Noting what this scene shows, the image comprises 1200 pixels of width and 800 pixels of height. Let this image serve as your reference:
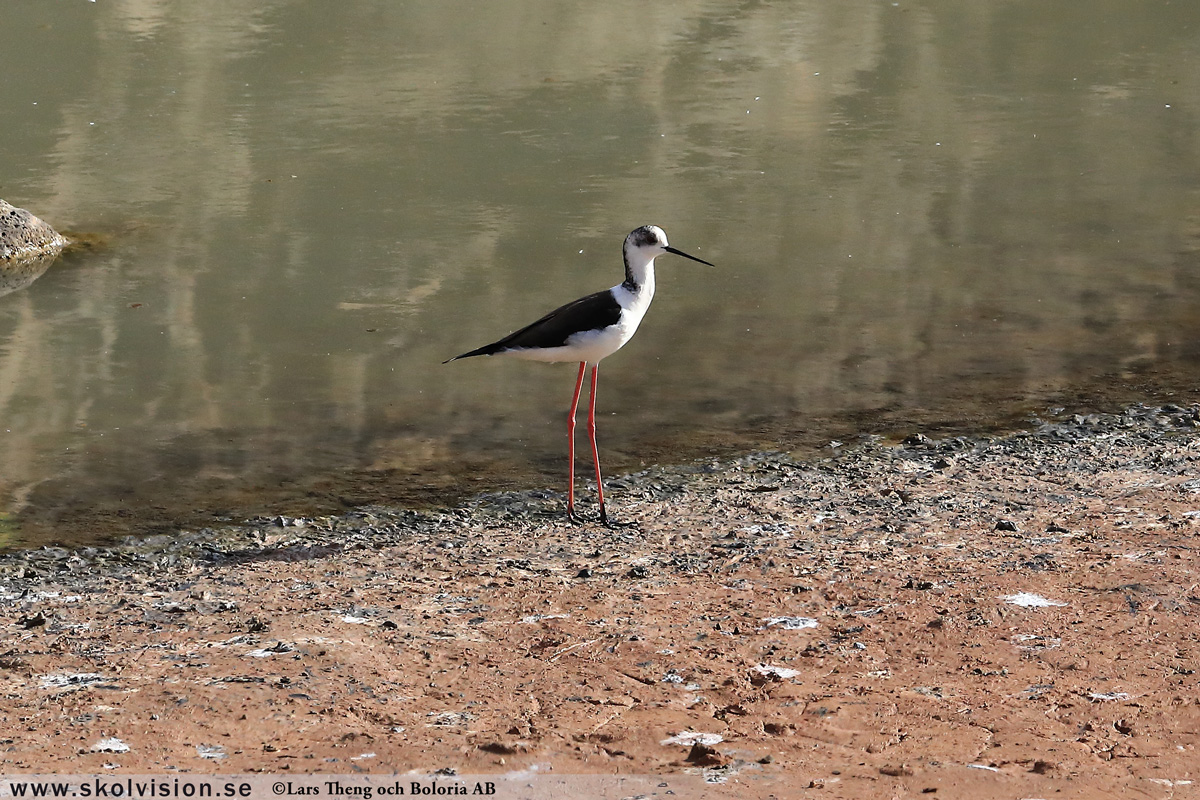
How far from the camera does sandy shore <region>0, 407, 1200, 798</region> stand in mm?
4457

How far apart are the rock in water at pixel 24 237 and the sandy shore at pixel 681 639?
17.1 ft

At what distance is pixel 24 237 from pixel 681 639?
763 centimetres

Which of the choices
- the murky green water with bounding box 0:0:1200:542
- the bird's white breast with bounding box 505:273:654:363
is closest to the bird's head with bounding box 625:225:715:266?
the bird's white breast with bounding box 505:273:654:363

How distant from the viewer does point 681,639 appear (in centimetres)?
528

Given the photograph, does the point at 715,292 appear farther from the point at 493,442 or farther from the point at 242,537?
the point at 242,537

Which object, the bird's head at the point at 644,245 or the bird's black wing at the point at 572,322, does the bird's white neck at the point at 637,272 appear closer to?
the bird's head at the point at 644,245

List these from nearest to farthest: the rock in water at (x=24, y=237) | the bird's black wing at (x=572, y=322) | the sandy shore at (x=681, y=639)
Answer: the sandy shore at (x=681, y=639)
the bird's black wing at (x=572, y=322)
the rock in water at (x=24, y=237)

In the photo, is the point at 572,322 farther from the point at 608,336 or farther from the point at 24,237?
the point at 24,237

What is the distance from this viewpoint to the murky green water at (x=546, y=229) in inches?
313

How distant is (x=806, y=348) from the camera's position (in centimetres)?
911

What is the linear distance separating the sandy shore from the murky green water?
84cm

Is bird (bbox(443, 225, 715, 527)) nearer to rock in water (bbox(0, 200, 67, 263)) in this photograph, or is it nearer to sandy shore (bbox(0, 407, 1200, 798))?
sandy shore (bbox(0, 407, 1200, 798))

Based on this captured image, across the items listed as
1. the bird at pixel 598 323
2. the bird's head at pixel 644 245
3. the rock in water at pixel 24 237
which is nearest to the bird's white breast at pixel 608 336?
the bird at pixel 598 323

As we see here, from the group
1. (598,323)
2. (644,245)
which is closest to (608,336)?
(598,323)
